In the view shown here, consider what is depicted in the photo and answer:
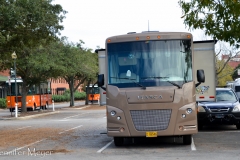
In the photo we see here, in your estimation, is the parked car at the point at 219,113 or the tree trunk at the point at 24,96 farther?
the tree trunk at the point at 24,96

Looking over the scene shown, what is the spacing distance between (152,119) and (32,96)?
35.5m

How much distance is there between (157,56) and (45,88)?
131 feet

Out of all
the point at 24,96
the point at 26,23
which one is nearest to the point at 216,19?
the point at 26,23

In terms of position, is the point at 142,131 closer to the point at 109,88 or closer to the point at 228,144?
the point at 109,88

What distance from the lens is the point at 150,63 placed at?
1458cm

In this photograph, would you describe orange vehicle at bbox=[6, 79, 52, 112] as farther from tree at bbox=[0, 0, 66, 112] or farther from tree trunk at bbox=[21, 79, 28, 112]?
tree at bbox=[0, 0, 66, 112]

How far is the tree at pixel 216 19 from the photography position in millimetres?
16391

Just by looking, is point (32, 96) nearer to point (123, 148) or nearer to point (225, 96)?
point (225, 96)

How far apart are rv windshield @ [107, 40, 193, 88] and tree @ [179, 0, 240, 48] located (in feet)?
7.72

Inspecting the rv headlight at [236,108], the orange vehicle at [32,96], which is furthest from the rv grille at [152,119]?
the orange vehicle at [32,96]

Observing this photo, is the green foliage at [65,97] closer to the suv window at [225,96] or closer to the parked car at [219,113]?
the suv window at [225,96]

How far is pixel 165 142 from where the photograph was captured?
16.2 m

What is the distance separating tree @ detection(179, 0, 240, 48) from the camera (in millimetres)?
16391

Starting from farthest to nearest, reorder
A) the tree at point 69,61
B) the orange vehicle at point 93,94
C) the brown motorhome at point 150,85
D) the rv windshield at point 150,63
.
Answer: the orange vehicle at point 93,94 < the tree at point 69,61 < the rv windshield at point 150,63 < the brown motorhome at point 150,85
